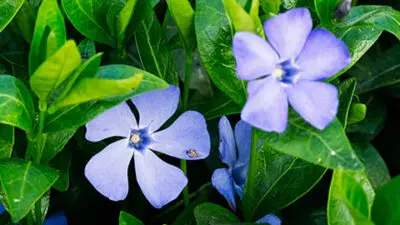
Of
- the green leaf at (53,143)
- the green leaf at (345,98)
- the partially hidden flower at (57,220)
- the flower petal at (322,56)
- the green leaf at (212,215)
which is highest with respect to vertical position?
the flower petal at (322,56)

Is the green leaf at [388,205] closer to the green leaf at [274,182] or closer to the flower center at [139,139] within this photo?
the green leaf at [274,182]

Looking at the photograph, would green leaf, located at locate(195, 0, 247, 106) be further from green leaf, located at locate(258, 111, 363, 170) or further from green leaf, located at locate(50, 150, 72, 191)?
green leaf, located at locate(50, 150, 72, 191)

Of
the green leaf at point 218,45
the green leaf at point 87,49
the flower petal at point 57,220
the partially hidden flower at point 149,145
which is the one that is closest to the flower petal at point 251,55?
the green leaf at point 218,45

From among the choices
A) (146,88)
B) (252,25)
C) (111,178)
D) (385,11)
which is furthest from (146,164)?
(385,11)

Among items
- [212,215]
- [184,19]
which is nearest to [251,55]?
[184,19]

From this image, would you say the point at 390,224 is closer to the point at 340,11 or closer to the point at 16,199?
the point at 340,11

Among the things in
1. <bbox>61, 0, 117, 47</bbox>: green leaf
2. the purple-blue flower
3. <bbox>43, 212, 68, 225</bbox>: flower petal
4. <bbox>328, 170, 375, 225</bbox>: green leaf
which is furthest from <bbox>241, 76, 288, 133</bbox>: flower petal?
<bbox>43, 212, 68, 225</bbox>: flower petal
